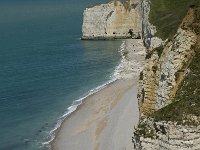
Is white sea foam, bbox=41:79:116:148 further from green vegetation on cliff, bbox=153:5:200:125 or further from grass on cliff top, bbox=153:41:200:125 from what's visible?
grass on cliff top, bbox=153:41:200:125

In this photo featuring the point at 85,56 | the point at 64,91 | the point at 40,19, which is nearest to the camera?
the point at 64,91

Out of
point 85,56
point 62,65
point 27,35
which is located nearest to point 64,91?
point 62,65

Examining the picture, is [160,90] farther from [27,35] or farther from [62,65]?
[27,35]

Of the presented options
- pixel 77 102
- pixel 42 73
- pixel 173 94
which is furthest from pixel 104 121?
pixel 42 73

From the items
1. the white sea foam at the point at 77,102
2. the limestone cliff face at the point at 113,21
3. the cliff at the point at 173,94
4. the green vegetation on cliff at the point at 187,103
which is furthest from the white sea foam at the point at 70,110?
the limestone cliff face at the point at 113,21

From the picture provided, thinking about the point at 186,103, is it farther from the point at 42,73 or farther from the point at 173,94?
the point at 42,73
